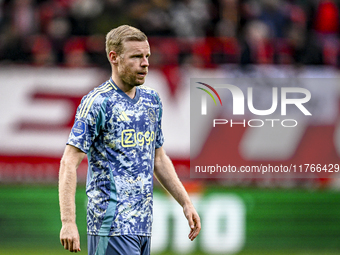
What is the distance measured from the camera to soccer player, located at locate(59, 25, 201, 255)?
12.6ft

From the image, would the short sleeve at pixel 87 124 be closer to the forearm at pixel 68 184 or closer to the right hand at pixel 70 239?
the forearm at pixel 68 184

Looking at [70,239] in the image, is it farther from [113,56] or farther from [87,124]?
[113,56]

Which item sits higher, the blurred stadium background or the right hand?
the blurred stadium background

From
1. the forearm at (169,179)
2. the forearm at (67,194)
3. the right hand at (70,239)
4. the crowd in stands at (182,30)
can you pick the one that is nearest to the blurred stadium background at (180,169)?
the crowd in stands at (182,30)

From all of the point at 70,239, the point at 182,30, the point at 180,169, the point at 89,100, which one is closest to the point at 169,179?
the point at 89,100

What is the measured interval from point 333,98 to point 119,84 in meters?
5.78

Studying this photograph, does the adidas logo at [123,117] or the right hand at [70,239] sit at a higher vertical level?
the adidas logo at [123,117]

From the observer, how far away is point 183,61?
964 centimetres

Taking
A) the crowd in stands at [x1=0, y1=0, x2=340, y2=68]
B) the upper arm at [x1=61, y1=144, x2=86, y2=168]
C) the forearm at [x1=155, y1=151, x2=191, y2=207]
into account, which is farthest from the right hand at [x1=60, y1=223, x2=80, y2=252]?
the crowd in stands at [x1=0, y1=0, x2=340, y2=68]

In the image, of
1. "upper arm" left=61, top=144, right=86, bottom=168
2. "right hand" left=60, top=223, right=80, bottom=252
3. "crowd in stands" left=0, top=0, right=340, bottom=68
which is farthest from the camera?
"crowd in stands" left=0, top=0, right=340, bottom=68

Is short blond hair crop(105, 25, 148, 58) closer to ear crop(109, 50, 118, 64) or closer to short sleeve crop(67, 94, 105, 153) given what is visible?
ear crop(109, 50, 118, 64)

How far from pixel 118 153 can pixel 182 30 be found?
6.93m

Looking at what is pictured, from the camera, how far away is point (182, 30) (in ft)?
34.7

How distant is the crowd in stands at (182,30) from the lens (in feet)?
31.6
